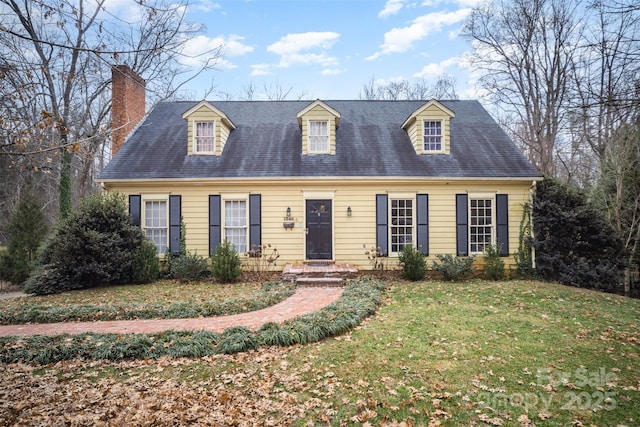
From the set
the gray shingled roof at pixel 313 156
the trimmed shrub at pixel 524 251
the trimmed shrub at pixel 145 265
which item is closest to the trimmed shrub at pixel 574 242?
the trimmed shrub at pixel 524 251

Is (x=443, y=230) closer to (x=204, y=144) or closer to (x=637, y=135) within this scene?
(x=637, y=135)

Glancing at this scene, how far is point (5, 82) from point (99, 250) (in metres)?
6.08

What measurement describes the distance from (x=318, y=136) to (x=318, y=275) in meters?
5.41

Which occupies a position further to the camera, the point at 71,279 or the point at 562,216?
the point at 562,216

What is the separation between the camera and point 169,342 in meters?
5.76

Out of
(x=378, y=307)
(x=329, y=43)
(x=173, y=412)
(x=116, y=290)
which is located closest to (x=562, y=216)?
(x=378, y=307)

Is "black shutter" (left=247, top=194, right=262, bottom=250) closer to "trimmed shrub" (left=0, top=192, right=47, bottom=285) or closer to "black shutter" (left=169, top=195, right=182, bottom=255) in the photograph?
"black shutter" (left=169, top=195, right=182, bottom=255)

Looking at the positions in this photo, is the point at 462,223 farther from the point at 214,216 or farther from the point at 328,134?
the point at 214,216

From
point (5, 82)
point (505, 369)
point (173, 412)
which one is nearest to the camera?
point (173, 412)

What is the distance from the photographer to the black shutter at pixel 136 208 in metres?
12.3

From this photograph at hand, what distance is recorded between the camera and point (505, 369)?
4.80 metres

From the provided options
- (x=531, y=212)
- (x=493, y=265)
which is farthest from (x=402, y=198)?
(x=531, y=212)

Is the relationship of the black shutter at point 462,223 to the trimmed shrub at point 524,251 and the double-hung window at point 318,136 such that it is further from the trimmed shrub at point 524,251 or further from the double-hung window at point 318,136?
the double-hung window at point 318,136

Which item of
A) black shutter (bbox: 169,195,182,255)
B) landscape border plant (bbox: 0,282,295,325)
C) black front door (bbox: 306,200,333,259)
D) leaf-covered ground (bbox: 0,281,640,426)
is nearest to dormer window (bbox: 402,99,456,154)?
black front door (bbox: 306,200,333,259)
